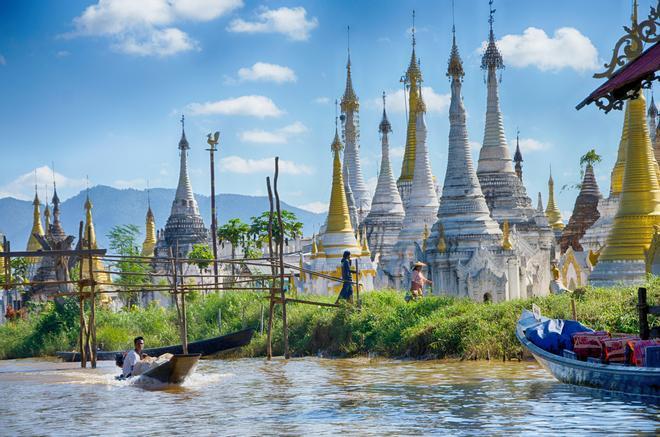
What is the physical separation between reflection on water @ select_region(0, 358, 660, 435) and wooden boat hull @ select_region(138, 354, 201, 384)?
362mm

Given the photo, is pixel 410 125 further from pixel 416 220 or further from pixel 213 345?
pixel 213 345

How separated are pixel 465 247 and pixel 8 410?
22485 mm

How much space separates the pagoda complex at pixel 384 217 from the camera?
52562 mm

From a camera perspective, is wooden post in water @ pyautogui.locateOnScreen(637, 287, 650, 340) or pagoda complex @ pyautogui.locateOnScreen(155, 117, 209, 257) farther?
pagoda complex @ pyautogui.locateOnScreen(155, 117, 209, 257)

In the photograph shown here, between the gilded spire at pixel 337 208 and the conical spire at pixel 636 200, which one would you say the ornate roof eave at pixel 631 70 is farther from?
the gilded spire at pixel 337 208

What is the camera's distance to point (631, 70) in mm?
13773

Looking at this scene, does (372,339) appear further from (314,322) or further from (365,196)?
(365,196)

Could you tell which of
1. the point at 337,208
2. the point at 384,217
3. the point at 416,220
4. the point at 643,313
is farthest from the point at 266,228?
the point at 643,313

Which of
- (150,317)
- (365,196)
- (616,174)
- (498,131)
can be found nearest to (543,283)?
(616,174)

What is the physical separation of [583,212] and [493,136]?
32.0 feet

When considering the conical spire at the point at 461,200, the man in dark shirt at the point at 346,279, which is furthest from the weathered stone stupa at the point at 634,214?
the conical spire at the point at 461,200

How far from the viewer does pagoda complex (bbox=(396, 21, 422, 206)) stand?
168 feet

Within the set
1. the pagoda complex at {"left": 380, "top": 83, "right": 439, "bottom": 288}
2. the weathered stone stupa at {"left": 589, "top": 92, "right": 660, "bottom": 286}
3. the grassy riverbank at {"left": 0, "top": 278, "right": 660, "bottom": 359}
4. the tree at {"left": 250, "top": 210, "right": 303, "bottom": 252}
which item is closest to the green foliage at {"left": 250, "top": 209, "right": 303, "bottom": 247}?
the tree at {"left": 250, "top": 210, "right": 303, "bottom": 252}

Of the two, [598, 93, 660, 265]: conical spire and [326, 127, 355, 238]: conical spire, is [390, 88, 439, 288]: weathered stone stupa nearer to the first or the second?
[326, 127, 355, 238]: conical spire
